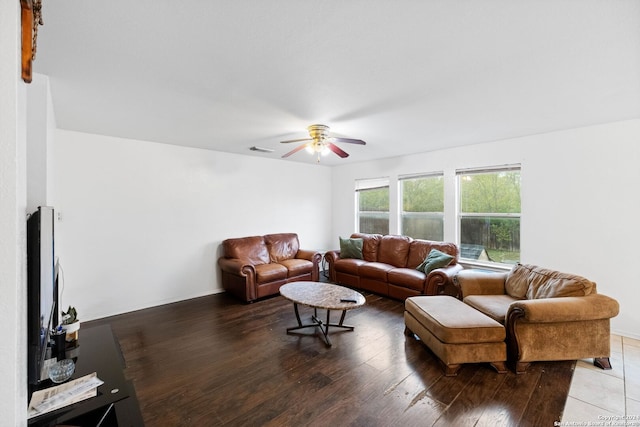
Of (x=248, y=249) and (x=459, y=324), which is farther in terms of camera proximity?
(x=248, y=249)

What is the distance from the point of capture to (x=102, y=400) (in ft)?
4.46

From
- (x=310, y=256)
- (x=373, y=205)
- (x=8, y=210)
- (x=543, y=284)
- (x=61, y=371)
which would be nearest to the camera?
(x=8, y=210)

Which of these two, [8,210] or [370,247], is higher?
[8,210]

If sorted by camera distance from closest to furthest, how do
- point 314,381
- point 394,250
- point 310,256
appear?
point 314,381 → point 394,250 → point 310,256

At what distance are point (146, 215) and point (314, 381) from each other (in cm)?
337

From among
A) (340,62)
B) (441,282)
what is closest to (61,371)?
(340,62)

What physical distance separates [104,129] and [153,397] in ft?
10.3

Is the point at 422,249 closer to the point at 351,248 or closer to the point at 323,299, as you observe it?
the point at 351,248

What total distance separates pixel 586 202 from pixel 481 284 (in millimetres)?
1659

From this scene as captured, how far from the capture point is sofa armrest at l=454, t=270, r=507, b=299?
3.23 meters

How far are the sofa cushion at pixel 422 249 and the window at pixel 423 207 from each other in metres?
0.43

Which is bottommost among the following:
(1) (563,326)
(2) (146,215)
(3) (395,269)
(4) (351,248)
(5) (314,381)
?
(5) (314,381)

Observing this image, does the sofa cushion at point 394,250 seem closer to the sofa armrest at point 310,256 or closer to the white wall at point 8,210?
the sofa armrest at point 310,256

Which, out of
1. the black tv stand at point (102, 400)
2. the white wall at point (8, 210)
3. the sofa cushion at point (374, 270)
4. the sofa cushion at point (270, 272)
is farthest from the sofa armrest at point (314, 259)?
the white wall at point (8, 210)
